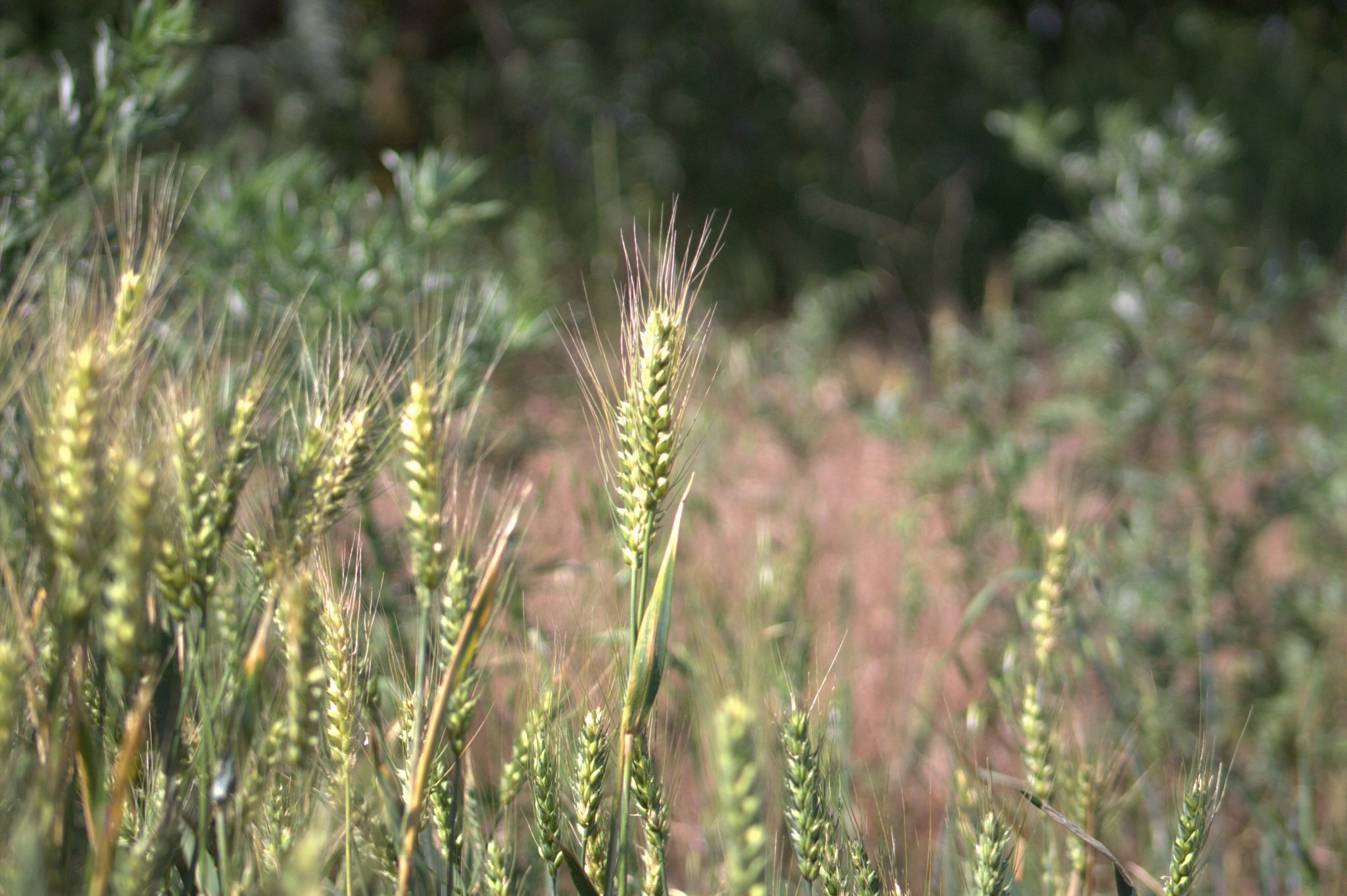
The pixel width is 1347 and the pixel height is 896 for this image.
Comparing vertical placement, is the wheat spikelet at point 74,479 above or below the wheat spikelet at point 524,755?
above

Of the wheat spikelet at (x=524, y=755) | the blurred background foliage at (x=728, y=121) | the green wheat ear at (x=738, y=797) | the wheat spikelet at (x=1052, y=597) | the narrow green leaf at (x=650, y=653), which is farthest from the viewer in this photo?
the blurred background foliage at (x=728, y=121)

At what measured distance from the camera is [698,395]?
4012 mm

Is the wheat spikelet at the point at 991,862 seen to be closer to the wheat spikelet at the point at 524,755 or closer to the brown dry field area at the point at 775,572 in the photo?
the brown dry field area at the point at 775,572

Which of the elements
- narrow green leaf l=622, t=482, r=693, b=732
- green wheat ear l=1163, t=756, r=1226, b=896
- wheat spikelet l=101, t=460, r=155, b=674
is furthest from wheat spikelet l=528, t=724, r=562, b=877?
green wheat ear l=1163, t=756, r=1226, b=896

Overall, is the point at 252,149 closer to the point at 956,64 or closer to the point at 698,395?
the point at 698,395

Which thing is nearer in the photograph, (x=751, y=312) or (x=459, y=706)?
(x=459, y=706)

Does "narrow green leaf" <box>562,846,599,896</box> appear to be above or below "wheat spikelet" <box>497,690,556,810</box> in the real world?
below

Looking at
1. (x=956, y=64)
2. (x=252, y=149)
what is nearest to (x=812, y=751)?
(x=252, y=149)

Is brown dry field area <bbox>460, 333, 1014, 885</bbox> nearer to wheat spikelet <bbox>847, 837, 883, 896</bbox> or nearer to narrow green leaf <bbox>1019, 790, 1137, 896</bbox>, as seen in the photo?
wheat spikelet <bbox>847, 837, 883, 896</bbox>

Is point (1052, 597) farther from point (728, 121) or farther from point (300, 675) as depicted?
point (728, 121)

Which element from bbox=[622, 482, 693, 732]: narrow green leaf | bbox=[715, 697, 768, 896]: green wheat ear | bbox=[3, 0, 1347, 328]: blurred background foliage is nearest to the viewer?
bbox=[715, 697, 768, 896]: green wheat ear

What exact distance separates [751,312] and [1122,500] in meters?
3.52

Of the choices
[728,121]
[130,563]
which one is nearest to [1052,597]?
[130,563]

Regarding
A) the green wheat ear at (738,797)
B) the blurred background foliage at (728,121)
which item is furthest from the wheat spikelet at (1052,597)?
the blurred background foliage at (728,121)
